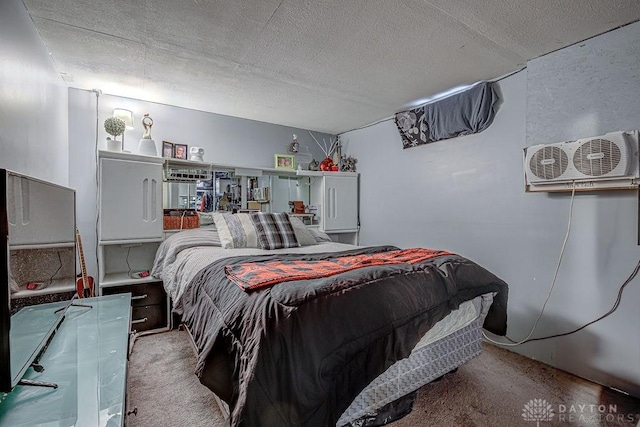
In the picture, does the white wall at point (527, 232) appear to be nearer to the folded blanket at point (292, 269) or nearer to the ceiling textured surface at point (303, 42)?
the ceiling textured surface at point (303, 42)

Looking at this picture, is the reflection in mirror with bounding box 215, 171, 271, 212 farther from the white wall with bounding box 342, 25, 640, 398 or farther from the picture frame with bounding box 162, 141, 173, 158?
the white wall with bounding box 342, 25, 640, 398

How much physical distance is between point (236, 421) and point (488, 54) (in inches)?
102

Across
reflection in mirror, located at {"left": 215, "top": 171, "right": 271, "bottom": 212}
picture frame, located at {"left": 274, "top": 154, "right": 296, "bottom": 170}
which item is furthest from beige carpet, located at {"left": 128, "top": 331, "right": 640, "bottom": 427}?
picture frame, located at {"left": 274, "top": 154, "right": 296, "bottom": 170}

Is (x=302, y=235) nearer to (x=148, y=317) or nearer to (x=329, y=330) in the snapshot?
(x=148, y=317)

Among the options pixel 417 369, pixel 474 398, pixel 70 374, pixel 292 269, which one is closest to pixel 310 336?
pixel 292 269

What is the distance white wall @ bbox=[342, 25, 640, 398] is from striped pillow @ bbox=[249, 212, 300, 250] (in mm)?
1310

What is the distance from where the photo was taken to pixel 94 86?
2.65m

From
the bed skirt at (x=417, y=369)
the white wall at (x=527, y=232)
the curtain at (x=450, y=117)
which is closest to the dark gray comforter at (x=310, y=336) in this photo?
the bed skirt at (x=417, y=369)

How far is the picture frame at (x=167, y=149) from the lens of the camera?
9.96 feet

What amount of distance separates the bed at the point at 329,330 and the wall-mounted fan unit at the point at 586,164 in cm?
87

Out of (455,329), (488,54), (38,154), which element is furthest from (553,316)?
(38,154)

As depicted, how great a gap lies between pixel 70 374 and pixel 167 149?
240 centimetres

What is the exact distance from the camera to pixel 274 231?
280 centimetres

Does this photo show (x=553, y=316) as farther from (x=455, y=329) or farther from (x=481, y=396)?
(x=455, y=329)
